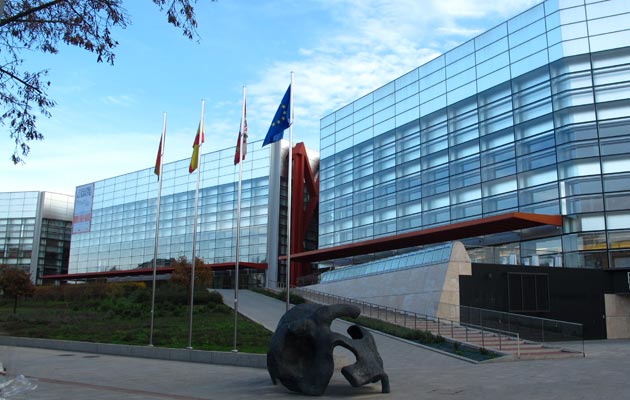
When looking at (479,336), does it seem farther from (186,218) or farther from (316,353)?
(186,218)

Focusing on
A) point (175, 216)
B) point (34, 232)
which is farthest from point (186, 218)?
point (34, 232)

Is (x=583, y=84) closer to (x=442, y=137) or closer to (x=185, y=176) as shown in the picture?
(x=442, y=137)

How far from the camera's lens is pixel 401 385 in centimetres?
1366

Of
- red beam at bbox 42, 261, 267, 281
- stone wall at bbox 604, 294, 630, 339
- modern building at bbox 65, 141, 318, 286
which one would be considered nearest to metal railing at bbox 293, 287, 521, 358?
stone wall at bbox 604, 294, 630, 339

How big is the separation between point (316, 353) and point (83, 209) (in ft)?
281

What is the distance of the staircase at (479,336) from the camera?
21.0 metres

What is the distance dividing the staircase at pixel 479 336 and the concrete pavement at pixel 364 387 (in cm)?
138

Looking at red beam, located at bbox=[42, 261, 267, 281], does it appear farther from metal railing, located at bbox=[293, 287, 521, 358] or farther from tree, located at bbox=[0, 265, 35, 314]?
metal railing, located at bbox=[293, 287, 521, 358]

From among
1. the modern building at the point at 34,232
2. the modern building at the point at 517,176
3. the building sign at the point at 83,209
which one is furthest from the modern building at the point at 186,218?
the modern building at the point at 517,176

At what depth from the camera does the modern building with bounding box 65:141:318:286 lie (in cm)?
6612

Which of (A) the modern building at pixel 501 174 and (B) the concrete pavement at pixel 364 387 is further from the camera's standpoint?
(A) the modern building at pixel 501 174

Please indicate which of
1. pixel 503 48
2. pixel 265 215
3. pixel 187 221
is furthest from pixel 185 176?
pixel 503 48

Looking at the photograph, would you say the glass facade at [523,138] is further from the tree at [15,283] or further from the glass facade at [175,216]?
the tree at [15,283]

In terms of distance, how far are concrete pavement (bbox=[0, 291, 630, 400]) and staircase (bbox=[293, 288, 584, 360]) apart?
138 cm
